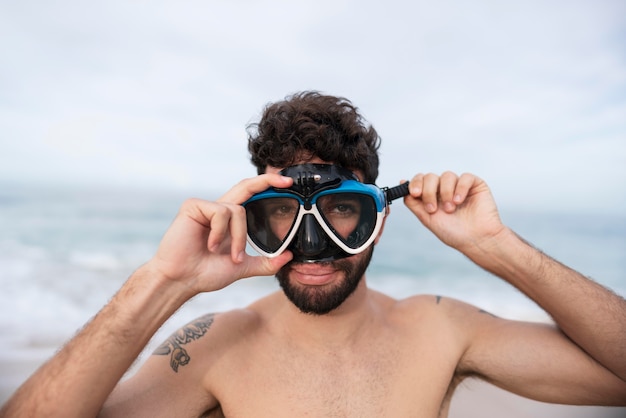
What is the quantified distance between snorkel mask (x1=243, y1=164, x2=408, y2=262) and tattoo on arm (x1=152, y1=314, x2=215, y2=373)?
27.3 inches

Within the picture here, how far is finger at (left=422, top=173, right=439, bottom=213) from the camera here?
2020mm

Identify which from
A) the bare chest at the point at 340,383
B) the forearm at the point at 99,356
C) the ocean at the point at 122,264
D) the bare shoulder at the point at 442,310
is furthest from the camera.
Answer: the ocean at the point at 122,264

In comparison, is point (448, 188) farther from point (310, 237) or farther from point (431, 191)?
point (310, 237)

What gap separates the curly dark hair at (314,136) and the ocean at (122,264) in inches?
177

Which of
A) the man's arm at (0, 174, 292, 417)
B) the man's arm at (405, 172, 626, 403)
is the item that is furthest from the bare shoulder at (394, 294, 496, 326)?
the man's arm at (0, 174, 292, 417)

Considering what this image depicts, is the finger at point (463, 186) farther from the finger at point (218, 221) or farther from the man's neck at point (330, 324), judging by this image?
the finger at point (218, 221)

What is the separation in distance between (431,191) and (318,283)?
2.72ft

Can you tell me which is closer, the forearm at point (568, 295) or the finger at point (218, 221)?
the finger at point (218, 221)

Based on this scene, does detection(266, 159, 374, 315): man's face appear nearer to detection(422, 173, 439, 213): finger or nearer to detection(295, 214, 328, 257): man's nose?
detection(295, 214, 328, 257): man's nose

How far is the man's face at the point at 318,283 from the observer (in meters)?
2.23

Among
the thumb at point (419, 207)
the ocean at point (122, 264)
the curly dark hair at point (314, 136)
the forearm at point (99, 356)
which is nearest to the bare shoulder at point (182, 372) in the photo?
the forearm at point (99, 356)

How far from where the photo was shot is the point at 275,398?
7.16 ft

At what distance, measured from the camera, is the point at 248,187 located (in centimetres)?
185

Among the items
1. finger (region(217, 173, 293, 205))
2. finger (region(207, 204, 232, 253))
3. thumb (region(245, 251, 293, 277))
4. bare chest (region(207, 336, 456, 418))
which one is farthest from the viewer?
bare chest (region(207, 336, 456, 418))
